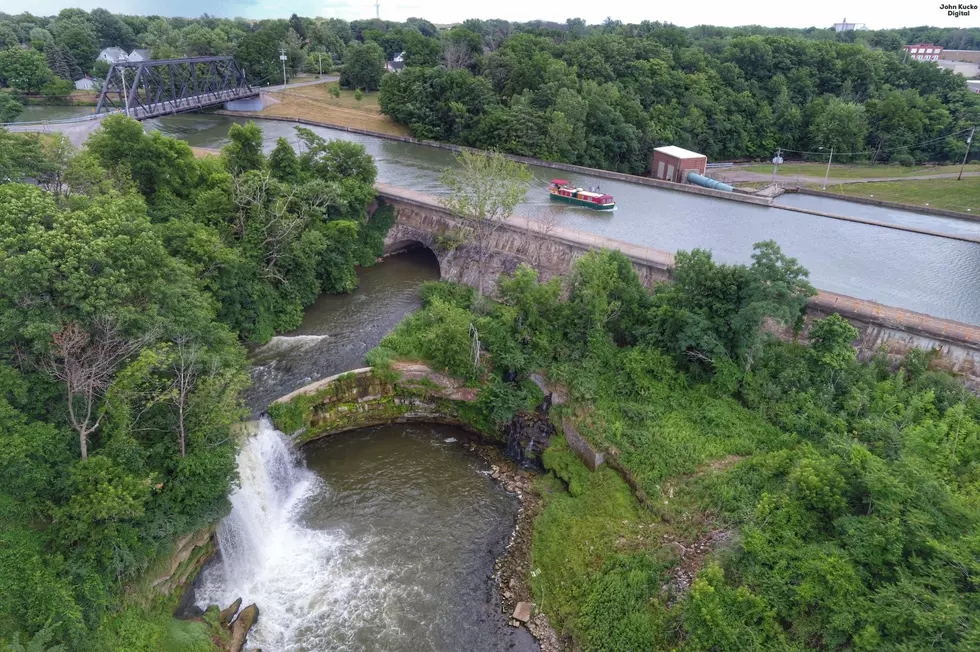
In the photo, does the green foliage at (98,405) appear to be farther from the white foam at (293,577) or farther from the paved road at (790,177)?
the paved road at (790,177)

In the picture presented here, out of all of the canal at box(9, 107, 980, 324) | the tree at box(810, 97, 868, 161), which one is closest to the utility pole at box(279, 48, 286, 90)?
the canal at box(9, 107, 980, 324)

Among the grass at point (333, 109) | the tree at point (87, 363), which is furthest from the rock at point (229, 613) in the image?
the grass at point (333, 109)

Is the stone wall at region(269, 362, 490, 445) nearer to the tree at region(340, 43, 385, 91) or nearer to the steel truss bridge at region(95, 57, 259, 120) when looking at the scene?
the steel truss bridge at region(95, 57, 259, 120)

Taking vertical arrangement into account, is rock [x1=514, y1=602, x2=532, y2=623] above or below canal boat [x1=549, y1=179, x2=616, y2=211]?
below

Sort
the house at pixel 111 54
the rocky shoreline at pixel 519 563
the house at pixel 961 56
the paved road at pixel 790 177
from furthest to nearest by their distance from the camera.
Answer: the house at pixel 961 56 → the house at pixel 111 54 → the paved road at pixel 790 177 → the rocky shoreline at pixel 519 563

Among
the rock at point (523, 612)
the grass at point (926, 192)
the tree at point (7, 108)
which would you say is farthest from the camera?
the tree at point (7, 108)

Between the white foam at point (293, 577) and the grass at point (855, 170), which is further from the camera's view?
the grass at point (855, 170)

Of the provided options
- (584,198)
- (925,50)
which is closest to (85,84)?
(584,198)
